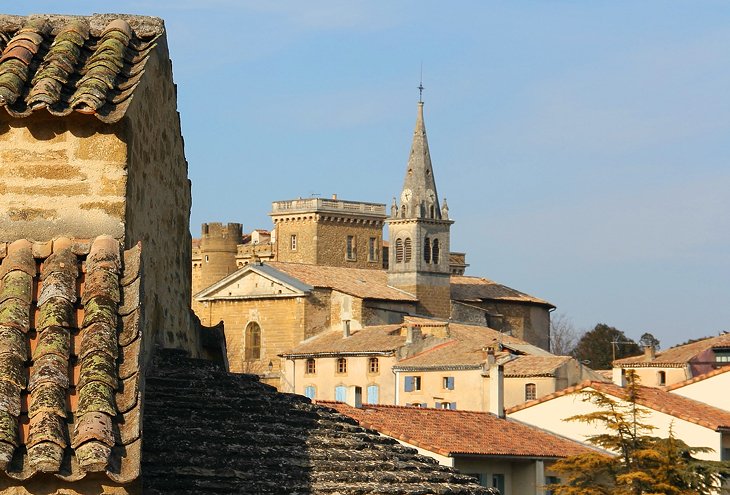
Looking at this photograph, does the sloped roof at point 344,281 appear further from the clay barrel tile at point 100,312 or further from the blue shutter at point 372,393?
the clay barrel tile at point 100,312

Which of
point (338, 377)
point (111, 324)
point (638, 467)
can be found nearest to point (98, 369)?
point (111, 324)

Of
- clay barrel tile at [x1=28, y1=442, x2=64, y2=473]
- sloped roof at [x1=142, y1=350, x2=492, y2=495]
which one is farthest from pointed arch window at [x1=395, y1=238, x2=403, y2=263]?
clay barrel tile at [x1=28, y1=442, x2=64, y2=473]

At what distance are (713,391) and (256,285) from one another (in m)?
47.5

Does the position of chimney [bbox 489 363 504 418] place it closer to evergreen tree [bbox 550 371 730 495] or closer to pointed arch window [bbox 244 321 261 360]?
evergreen tree [bbox 550 371 730 495]

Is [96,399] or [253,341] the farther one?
[253,341]

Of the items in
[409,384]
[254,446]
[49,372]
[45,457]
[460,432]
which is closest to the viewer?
[45,457]

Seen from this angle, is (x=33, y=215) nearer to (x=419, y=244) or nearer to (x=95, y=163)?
(x=95, y=163)

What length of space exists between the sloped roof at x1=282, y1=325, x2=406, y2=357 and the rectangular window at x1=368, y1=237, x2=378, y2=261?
33.1m

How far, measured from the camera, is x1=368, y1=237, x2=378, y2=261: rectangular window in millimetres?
113938

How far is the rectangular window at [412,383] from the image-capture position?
206 ft

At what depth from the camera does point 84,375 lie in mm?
5094

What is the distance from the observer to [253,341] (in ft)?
284

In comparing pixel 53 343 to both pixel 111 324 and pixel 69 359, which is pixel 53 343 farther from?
pixel 111 324

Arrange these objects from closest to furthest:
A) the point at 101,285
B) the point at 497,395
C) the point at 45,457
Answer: the point at 45,457 → the point at 101,285 → the point at 497,395
